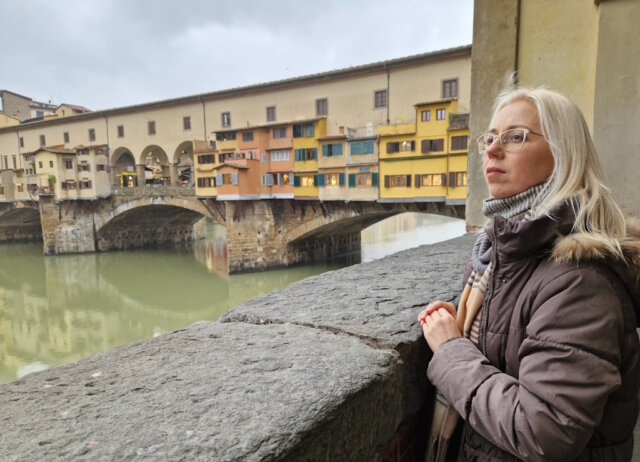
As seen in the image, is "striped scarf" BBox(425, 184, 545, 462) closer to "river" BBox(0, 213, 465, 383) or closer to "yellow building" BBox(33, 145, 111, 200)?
"river" BBox(0, 213, 465, 383)

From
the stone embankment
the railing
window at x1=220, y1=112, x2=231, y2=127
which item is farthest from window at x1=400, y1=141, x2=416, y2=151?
the stone embankment

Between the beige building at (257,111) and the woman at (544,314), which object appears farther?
the beige building at (257,111)

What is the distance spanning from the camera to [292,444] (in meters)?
0.67

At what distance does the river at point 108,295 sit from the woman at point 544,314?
10294mm

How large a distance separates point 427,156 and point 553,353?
15.1 m

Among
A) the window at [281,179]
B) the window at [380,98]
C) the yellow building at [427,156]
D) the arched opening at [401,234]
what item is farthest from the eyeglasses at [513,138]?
the window at [281,179]

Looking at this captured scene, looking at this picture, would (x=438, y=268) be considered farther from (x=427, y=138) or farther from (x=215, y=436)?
(x=427, y=138)

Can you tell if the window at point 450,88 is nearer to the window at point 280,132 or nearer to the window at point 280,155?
the window at point 280,132

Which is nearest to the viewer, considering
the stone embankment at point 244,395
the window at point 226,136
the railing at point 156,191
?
the stone embankment at point 244,395

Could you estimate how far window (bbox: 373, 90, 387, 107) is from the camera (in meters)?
16.9

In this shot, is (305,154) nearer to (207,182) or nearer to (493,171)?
(207,182)

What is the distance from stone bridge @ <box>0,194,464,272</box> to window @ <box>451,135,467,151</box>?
2.17m

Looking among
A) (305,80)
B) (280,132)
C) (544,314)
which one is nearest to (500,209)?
(544,314)

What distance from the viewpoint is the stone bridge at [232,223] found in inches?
699
